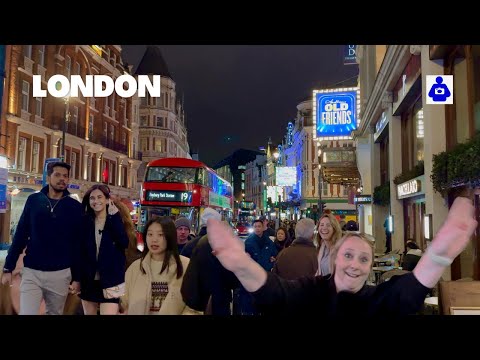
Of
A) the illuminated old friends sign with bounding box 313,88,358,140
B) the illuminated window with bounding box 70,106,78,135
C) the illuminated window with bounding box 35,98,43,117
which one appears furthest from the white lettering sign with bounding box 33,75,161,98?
the illuminated window with bounding box 70,106,78,135

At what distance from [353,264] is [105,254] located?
3093mm

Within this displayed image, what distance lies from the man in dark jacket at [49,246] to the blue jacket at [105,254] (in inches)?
3.6

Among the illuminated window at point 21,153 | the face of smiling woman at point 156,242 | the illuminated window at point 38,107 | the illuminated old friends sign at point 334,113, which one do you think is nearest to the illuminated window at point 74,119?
the illuminated window at point 38,107

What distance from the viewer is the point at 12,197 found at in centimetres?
2527

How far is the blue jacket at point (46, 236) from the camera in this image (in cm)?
464

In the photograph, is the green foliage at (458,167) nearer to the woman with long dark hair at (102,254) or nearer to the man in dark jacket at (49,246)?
the woman with long dark hair at (102,254)

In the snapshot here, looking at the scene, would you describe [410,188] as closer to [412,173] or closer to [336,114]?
[412,173]

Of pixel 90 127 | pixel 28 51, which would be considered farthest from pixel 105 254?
pixel 90 127

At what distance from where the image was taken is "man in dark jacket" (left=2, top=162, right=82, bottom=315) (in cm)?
463

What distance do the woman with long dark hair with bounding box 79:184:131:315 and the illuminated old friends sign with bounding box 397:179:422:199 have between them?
9073mm

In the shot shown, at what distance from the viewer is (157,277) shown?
12.9ft
